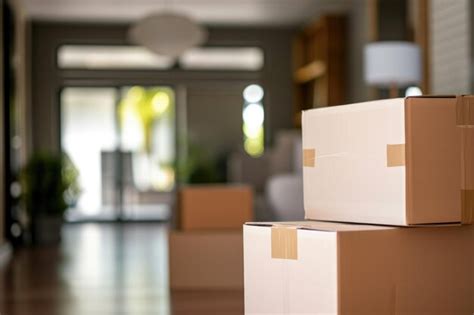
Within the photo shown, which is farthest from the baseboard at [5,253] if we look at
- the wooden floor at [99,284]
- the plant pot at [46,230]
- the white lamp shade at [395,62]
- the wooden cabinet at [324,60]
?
the wooden cabinet at [324,60]

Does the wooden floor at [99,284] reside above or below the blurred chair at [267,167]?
below

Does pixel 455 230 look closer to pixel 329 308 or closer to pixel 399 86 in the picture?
pixel 329 308

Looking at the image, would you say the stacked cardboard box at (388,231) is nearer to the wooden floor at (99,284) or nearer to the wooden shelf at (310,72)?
the wooden floor at (99,284)

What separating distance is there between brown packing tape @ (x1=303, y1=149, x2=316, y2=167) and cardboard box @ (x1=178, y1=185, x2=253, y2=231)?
8.40 ft

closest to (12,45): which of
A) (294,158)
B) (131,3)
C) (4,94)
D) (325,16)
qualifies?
(4,94)

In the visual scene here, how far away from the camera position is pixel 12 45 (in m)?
8.69

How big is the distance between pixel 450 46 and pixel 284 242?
371 cm

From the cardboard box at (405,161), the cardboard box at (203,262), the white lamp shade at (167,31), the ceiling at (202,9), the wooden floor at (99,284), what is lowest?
the wooden floor at (99,284)

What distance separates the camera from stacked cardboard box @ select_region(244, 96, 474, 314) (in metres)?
2.21

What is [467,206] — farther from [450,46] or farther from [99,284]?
[450,46]

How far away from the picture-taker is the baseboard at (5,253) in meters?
6.87

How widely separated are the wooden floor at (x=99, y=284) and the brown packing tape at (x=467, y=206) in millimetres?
1932

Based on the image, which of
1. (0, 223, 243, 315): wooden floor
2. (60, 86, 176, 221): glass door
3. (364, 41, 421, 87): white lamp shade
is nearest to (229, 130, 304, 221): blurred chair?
(0, 223, 243, 315): wooden floor

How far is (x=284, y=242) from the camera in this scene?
7.70 ft
